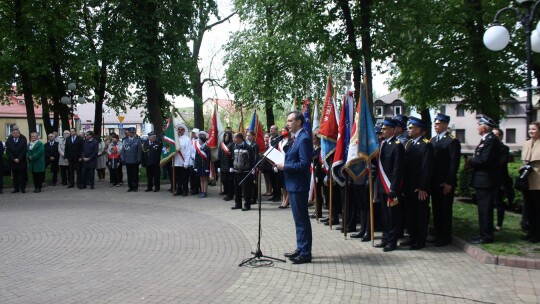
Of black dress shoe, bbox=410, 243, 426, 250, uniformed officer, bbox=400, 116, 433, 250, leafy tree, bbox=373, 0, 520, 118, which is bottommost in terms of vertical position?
black dress shoe, bbox=410, 243, 426, 250

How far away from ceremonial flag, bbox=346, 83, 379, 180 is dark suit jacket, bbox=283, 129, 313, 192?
152 cm

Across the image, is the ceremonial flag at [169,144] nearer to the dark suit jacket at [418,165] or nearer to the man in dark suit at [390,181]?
the man in dark suit at [390,181]

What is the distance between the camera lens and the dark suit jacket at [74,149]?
1695 cm

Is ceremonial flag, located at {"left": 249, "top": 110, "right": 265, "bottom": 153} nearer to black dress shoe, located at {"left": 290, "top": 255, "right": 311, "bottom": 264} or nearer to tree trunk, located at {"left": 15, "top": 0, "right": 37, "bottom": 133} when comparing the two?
black dress shoe, located at {"left": 290, "top": 255, "right": 311, "bottom": 264}

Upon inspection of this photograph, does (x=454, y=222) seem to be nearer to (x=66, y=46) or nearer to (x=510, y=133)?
(x=66, y=46)

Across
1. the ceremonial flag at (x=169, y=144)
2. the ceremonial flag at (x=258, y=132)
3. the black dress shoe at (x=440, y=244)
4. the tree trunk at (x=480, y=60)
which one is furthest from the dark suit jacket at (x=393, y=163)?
the tree trunk at (x=480, y=60)

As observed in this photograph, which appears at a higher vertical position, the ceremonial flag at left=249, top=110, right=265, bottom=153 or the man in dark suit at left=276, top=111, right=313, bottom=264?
the ceremonial flag at left=249, top=110, right=265, bottom=153

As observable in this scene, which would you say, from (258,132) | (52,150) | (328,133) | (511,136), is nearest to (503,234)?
(328,133)

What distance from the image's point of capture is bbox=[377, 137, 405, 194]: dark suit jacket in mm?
7605

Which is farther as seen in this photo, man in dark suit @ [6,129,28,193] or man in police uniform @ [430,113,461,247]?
man in dark suit @ [6,129,28,193]

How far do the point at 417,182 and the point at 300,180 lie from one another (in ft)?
7.28

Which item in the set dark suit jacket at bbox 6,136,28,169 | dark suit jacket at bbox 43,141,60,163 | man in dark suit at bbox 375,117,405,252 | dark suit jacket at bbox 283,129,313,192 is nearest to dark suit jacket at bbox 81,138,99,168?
dark suit jacket at bbox 6,136,28,169

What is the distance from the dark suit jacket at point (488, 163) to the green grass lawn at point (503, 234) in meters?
1.00

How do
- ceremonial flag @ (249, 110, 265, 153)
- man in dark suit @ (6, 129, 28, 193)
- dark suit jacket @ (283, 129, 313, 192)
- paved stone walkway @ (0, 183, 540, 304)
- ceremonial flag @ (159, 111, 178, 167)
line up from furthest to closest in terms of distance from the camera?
man in dark suit @ (6, 129, 28, 193)
ceremonial flag @ (159, 111, 178, 167)
ceremonial flag @ (249, 110, 265, 153)
dark suit jacket @ (283, 129, 313, 192)
paved stone walkway @ (0, 183, 540, 304)
